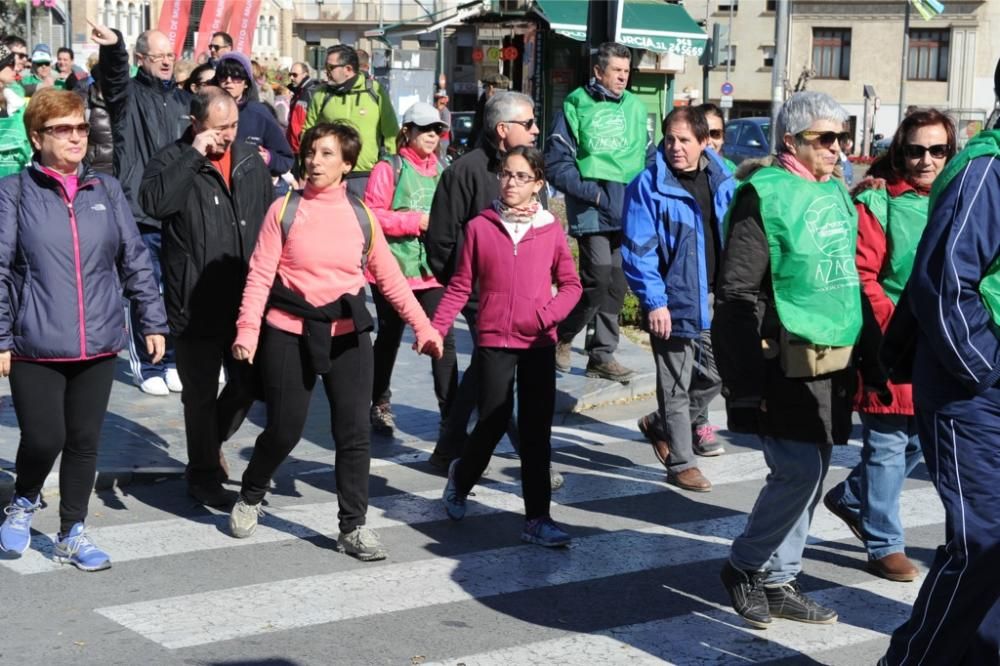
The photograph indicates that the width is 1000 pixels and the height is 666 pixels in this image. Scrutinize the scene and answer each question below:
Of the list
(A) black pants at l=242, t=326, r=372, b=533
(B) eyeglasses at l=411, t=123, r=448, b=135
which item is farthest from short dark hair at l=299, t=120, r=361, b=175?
(B) eyeglasses at l=411, t=123, r=448, b=135

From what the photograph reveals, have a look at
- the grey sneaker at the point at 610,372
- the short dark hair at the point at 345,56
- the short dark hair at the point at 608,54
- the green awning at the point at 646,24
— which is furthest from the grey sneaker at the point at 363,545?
the green awning at the point at 646,24

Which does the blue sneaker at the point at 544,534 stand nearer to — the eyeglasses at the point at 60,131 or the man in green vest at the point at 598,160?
the eyeglasses at the point at 60,131

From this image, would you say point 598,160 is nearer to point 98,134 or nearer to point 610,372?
point 610,372

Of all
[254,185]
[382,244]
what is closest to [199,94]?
[254,185]

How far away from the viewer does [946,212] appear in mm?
4180

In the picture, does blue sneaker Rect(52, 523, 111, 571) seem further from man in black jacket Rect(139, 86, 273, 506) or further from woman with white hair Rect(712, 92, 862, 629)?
woman with white hair Rect(712, 92, 862, 629)

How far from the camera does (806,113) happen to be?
5336mm

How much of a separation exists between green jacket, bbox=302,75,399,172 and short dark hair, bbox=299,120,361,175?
4.75 metres

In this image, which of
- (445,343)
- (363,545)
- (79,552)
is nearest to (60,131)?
(79,552)

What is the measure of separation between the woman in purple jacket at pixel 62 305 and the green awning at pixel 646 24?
16590mm

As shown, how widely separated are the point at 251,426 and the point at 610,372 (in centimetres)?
263

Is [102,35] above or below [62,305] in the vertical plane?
above

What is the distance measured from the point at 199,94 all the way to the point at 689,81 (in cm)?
6716

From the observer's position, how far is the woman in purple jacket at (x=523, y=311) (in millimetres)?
6438
